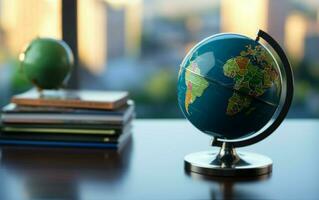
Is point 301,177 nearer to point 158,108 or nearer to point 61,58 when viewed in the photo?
point 61,58

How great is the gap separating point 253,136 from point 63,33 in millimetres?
891

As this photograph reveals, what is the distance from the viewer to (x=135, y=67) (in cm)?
448

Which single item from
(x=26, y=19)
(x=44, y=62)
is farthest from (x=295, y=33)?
(x=44, y=62)

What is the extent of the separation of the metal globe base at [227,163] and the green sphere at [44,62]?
0.42m

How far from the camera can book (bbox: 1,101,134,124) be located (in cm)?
146

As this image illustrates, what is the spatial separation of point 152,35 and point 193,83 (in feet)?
11.1

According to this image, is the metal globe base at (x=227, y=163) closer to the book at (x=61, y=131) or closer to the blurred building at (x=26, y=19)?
the book at (x=61, y=131)

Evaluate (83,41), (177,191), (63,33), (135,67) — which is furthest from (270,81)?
(135,67)

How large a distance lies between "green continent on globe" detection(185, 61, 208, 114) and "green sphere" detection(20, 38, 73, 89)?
473mm

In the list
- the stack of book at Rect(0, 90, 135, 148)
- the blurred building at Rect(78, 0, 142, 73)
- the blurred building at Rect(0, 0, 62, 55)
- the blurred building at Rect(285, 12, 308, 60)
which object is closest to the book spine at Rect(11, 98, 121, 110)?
the stack of book at Rect(0, 90, 135, 148)

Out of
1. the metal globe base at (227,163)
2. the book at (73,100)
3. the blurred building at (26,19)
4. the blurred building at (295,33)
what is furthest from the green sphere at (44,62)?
the blurred building at (295,33)

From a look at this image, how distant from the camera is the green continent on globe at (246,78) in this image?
1.14 m

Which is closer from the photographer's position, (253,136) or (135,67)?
(253,136)

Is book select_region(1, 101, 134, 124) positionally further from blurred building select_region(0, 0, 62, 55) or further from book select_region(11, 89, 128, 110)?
blurred building select_region(0, 0, 62, 55)
